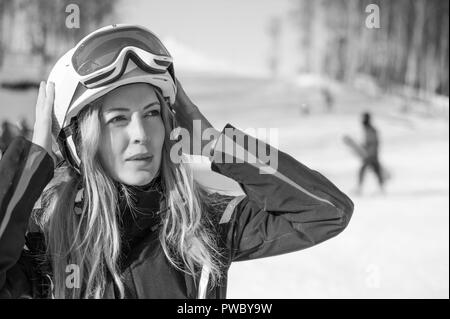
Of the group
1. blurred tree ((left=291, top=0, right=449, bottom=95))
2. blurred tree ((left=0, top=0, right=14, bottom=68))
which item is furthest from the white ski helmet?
blurred tree ((left=0, top=0, right=14, bottom=68))

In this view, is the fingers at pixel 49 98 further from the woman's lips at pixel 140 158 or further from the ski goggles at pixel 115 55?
the woman's lips at pixel 140 158

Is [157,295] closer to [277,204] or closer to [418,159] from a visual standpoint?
[277,204]

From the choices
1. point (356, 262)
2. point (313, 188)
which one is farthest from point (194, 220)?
point (356, 262)

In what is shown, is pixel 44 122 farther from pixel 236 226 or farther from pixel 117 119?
pixel 236 226

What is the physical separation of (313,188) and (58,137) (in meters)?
0.85

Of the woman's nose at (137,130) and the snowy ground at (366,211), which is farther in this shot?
the snowy ground at (366,211)

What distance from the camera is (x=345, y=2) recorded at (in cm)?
3928

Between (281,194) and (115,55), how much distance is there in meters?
0.66

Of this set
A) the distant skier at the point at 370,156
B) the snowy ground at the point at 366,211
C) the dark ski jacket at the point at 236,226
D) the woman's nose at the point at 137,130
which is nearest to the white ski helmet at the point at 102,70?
the woman's nose at the point at 137,130

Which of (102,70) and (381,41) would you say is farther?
(381,41)

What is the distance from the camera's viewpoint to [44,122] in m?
1.90

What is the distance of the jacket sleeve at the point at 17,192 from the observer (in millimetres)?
1750

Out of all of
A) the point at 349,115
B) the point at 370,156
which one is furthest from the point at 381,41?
the point at 370,156

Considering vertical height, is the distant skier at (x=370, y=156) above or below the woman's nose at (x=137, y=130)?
below
